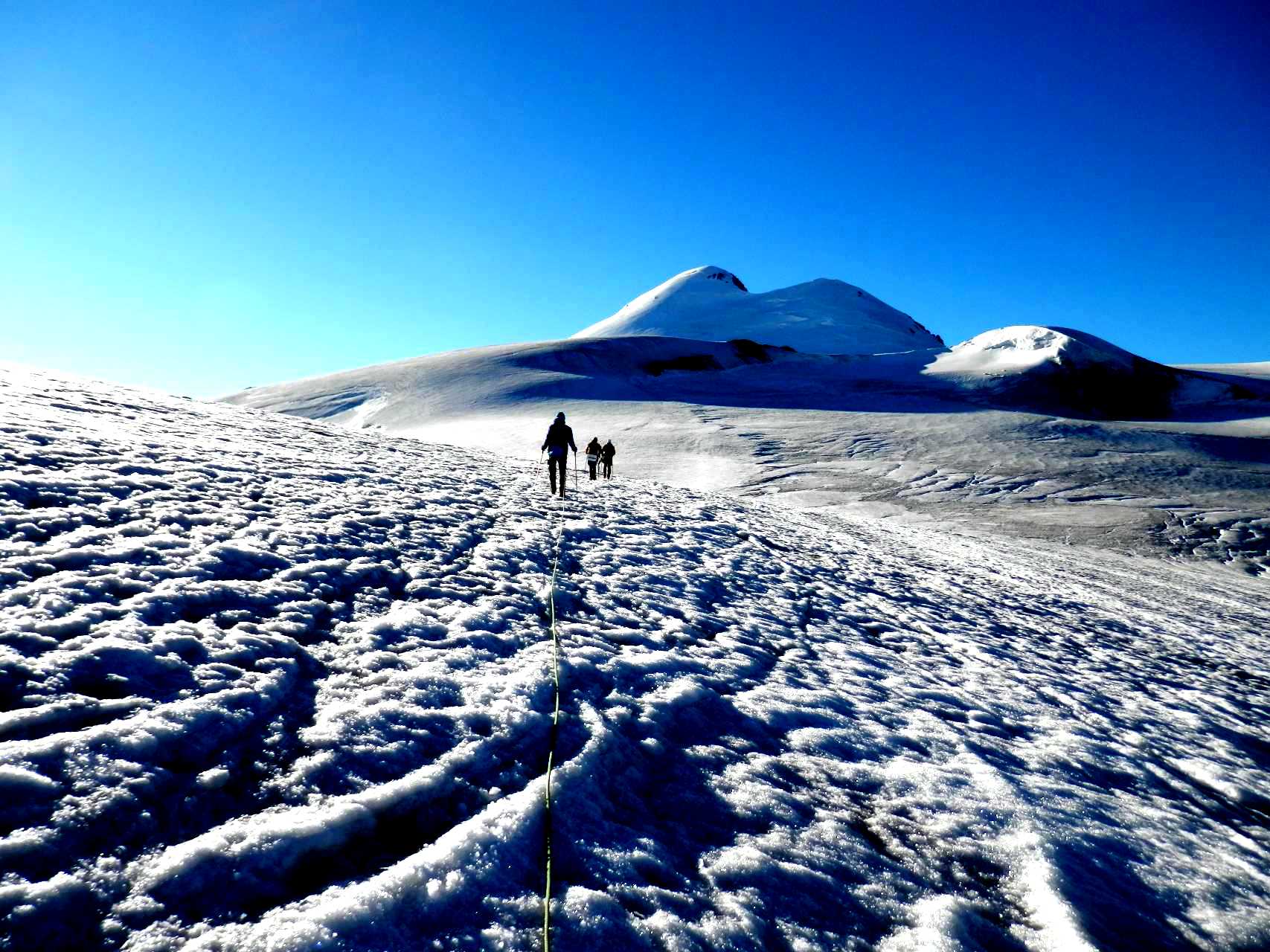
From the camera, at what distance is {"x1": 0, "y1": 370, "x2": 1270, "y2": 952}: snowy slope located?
8.94 feet

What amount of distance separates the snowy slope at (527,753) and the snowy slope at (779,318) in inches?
3664

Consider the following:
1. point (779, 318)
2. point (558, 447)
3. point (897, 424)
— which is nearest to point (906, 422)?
point (897, 424)

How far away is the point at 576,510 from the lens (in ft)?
43.4

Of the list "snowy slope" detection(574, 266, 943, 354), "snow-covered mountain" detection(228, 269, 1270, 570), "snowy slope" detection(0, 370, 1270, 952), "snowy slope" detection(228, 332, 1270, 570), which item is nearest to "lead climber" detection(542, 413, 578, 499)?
"snowy slope" detection(0, 370, 1270, 952)

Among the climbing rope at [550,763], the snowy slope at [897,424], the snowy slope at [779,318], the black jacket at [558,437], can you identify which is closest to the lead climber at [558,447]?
the black jacket at [558,437]

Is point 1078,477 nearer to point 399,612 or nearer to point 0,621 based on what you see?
point 399,612

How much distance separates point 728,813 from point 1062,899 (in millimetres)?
1853

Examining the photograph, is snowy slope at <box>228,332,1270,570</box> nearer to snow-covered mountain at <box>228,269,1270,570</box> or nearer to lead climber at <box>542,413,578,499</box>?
snow-covered mountain at <box>228,269,1270,570</box>

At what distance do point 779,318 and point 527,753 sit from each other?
12150cm

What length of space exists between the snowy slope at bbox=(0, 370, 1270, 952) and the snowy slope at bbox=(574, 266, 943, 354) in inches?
3664

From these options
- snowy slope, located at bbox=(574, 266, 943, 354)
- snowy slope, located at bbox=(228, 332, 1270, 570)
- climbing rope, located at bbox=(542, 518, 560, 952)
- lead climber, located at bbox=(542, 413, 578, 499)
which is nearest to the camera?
climbing rope, located at bbox=(542, 518, 560, 952)

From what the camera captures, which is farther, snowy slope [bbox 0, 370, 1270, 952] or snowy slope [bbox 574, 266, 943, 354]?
snowy slope [bbox 574, 266, 943, 354]

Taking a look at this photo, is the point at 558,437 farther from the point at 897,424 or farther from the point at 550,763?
the point at 897,424

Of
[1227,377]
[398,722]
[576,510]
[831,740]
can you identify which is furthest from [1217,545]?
[1227,377]
